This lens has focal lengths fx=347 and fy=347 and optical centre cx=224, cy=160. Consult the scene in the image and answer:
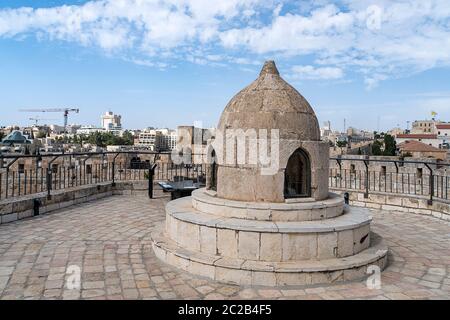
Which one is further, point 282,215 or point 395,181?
point 395,181

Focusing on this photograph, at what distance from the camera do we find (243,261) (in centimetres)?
509

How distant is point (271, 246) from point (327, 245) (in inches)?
34.3

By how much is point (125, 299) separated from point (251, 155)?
3.03 m

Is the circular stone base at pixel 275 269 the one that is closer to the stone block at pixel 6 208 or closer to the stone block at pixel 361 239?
the stone block at pixel 361 239

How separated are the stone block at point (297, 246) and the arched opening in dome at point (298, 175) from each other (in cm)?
118

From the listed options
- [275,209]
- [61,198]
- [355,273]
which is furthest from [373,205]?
[61,198]

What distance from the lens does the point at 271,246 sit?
513cm

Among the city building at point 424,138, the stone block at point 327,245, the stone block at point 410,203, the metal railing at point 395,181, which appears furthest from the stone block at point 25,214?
the city building at point 424,138

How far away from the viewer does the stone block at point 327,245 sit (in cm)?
521

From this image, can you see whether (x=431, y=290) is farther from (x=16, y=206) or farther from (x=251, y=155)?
(x=16, y=206)

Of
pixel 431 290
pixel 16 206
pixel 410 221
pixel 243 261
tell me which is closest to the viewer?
pixel 431 290

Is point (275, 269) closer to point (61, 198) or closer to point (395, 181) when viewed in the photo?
point (61, 198)
